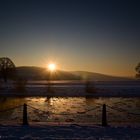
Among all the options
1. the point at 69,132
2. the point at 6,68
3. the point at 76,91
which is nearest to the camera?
the point at 69,132

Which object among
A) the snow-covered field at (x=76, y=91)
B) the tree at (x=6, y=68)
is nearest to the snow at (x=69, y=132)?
the snow-covered field at (x=76, y=91)

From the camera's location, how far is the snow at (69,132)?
12852 millimetres

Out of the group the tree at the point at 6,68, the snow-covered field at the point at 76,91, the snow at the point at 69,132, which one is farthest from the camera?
the tree at the point at 6,68

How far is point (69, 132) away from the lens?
1389cm

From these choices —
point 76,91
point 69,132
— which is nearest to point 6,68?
point 76,91

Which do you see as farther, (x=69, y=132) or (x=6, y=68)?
(x=6, y=68)

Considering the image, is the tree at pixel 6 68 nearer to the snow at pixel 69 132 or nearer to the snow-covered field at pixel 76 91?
the snow-covered field at pixel 76 91

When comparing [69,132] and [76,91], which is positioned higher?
[69,132]

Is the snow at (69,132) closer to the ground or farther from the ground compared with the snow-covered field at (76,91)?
farther from the ground

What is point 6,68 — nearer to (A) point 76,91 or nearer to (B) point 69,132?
(A) point 76,91

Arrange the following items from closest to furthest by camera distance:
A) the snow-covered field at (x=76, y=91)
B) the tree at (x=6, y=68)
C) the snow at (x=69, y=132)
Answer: the snow at (x=69, y=132) → the snow-covered field at (x=76, y=91) → the tree at (x=6, y=68)

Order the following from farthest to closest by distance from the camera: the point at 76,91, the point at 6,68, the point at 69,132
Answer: the point at 6,68, the point at 76,91, the point at 69,132

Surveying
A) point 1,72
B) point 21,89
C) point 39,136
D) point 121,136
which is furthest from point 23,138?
point 1,72

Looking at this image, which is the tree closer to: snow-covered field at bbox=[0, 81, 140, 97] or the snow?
snow-covered field at bbox=[0, 81, 140, 97]
